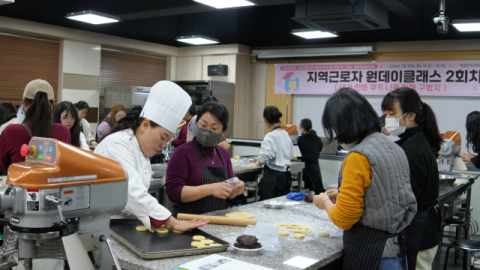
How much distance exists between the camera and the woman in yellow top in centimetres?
171

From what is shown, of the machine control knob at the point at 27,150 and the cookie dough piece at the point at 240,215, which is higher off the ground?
the machine control knob at the point at 27,150

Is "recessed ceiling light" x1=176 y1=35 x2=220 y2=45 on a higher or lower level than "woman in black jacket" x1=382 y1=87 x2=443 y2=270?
higher

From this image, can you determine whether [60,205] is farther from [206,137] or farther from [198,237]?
[206,137]

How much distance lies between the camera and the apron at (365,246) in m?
1.81

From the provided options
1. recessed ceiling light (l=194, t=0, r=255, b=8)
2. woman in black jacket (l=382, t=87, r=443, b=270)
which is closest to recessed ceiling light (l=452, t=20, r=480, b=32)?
recessed ceiling light (l=194, t=0, r=255, b=8)

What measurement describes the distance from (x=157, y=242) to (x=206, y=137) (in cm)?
87

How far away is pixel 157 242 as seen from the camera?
1.73 meters

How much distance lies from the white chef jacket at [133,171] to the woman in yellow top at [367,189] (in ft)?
2.60

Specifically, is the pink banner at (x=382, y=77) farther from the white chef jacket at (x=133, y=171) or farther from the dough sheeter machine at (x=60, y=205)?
the dough sheeter machine at (x=60, y=205)

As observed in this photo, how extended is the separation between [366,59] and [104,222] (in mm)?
7310

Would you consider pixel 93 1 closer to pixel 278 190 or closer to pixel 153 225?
pixel 278 190

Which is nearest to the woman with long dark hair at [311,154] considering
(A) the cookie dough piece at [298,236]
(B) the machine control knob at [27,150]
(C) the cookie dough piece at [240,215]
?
(C) the cookie dough piece at [240,215]

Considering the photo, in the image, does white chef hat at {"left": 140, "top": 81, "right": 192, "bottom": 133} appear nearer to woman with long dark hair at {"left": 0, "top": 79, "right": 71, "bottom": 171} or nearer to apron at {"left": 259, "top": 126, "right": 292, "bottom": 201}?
woman with long dark hair at {"left": 0, "top": 79, "right": 71, "bottom": 171}

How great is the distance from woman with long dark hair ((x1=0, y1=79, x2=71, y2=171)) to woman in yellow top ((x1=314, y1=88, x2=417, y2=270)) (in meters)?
1.99
